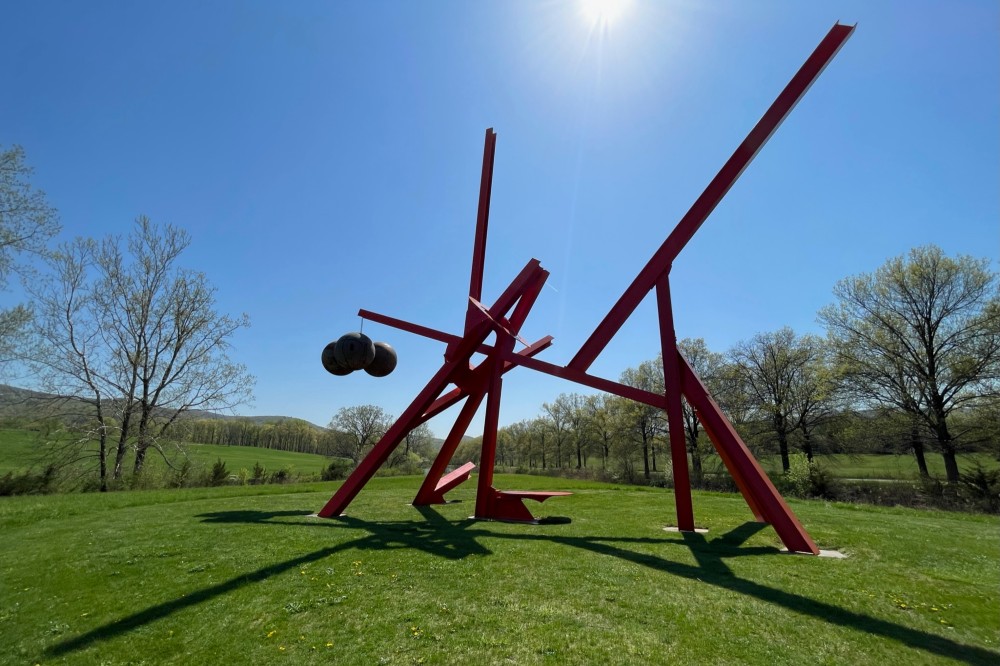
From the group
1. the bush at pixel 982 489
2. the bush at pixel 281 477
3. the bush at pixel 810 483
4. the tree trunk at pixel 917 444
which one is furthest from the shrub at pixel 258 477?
the tree trunk at pixel 917 444

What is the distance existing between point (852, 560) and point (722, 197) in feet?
21.7

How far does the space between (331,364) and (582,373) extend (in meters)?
5.83

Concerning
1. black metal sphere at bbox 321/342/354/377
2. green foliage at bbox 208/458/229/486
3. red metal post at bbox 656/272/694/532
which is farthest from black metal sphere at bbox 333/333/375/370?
green foliage at bbox 208/458/229/486

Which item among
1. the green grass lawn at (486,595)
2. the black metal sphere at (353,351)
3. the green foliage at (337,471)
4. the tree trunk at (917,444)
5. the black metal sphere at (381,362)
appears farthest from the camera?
the green foliage at (337,471)

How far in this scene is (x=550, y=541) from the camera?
7922 mm

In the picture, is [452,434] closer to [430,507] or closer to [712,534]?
[430,507]

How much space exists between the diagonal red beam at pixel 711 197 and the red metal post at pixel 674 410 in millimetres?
403

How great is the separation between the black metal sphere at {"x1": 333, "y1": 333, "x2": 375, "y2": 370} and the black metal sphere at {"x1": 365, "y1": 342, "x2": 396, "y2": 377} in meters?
0.91

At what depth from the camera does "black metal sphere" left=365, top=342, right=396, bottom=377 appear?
1092 centimetres

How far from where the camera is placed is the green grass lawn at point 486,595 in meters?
3.74

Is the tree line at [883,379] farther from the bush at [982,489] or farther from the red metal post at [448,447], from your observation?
the red metal post at [448,447]

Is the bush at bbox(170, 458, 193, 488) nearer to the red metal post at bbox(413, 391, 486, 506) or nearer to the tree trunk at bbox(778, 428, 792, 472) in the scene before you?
the red metal post at bbox(413, 391, 486, 506)

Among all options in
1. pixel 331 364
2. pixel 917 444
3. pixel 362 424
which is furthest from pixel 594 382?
pixel 362 424

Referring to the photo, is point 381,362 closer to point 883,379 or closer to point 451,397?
point 451,397
